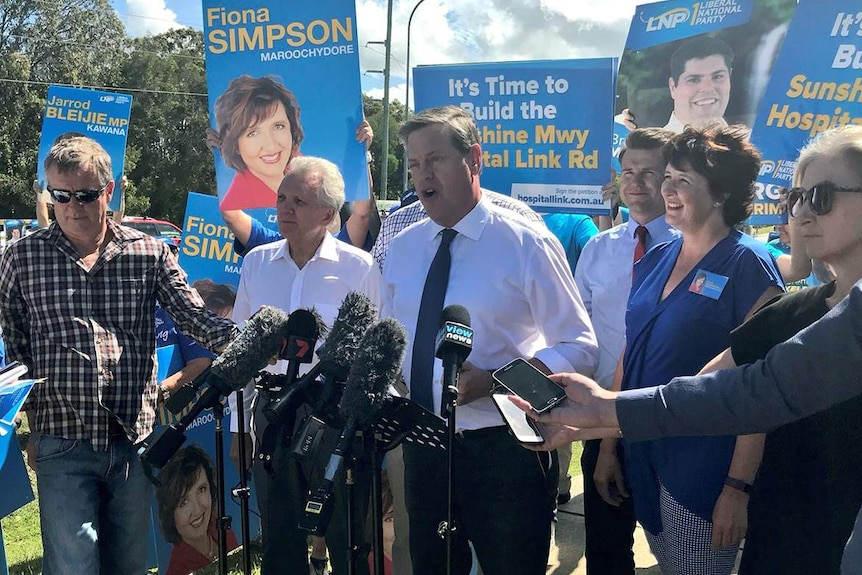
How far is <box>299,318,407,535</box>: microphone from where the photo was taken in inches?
66.6

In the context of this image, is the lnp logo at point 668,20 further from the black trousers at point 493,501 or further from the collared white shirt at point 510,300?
the black trousers at point 493,501

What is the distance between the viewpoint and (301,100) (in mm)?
4012

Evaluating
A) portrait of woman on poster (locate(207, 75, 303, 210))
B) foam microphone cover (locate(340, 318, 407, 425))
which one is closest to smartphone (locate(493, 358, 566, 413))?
foam microphone cover (locate(340, 318, 407, 425))

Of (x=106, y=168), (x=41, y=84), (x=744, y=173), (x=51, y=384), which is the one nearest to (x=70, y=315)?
(x=51, y=384)

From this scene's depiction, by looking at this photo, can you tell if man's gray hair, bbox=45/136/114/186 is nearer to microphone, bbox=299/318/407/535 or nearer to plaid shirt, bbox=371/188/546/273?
plaid shirt, bbox=371/188/546/273

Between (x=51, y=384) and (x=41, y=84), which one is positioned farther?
(x=41, y=84)

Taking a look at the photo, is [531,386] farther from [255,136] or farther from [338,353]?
[255,136]

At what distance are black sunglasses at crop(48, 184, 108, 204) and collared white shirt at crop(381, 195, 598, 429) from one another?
1375 millimetres

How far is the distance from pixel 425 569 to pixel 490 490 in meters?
0.44

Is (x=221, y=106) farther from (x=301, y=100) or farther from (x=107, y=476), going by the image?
(x=107, y=476)

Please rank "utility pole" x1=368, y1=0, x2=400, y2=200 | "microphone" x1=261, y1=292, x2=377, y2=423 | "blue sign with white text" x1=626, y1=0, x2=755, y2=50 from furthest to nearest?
"utility pole" x1=368, y1=0, x2=400, y2=200 < "blue sign with white text" x1=626, y1=0, x2=755, y2=50 < "microphone" x1=261, y1=292, x2=377, y2=423

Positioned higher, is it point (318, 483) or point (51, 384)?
point (51, 384)

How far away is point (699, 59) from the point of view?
518cm

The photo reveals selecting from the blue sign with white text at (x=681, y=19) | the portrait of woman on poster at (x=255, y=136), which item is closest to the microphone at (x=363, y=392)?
the portrait of woman on poster at (x=255, y=136)
